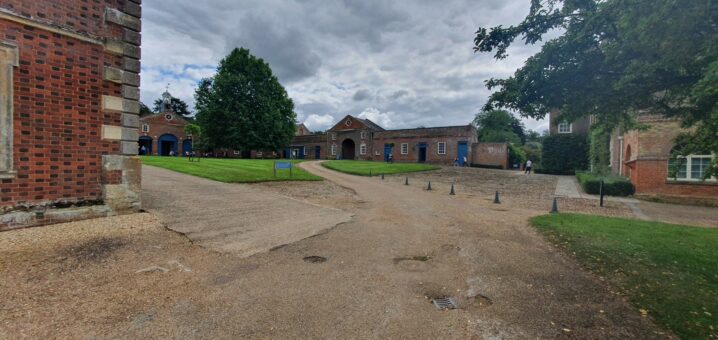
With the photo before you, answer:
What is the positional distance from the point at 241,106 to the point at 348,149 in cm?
1886

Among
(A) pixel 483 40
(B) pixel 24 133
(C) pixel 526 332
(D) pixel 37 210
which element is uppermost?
(A) pixel 483 40

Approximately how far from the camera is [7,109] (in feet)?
19.5

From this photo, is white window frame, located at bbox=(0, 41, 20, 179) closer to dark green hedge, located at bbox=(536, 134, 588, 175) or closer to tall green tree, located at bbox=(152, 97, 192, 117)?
dark green hedge, located at bbox=(536, 134, 588, 175)

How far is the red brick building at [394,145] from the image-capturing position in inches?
1700

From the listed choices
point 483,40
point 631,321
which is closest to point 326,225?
point 483,40

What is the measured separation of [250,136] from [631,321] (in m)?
44.4

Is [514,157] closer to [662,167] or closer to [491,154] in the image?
[491,154]

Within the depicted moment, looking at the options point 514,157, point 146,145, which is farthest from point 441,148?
point 146,145

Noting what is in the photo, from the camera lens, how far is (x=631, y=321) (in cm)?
368

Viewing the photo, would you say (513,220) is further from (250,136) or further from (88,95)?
(250,136)

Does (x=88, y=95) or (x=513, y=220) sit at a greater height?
(x=88, y=95)

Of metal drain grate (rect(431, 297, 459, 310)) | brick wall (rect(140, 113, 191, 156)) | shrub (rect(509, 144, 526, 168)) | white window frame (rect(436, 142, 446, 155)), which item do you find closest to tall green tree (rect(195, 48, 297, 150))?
brick wall (rect(140, 113, 191, 156))

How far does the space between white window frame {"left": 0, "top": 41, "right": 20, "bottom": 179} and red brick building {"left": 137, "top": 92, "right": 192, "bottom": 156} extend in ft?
166

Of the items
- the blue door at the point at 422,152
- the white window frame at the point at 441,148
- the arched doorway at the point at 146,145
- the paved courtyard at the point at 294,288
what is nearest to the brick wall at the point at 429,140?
the white window frame at the point at 441,148
